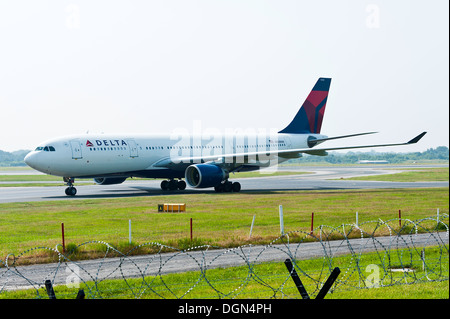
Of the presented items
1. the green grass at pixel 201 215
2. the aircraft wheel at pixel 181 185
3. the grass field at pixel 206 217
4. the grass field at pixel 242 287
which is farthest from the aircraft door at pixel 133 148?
the grass field at pixel 242 287

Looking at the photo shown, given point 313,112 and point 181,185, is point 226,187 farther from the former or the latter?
point 313,112

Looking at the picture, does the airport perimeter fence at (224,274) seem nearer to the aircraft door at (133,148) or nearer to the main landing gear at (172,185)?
the aircraft door at (133,148)

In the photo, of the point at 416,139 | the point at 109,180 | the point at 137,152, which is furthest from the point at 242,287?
the point at 109,180

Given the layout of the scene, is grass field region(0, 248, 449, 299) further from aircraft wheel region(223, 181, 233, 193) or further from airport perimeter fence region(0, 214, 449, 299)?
aircraft wheel region(223, 181, 233, 193)

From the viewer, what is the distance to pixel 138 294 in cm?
1578

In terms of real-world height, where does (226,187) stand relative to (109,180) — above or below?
below

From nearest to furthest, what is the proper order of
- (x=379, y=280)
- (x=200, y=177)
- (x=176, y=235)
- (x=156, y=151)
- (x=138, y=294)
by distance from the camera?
(x=138, y=294)
(x=379, y=280)
(x=176, y=235)
(x=200, y=177)
(x=156, y=151)

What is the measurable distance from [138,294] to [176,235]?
10.3 m

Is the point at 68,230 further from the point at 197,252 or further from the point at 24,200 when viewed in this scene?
the point at 24,200

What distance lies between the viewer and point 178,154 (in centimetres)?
5347

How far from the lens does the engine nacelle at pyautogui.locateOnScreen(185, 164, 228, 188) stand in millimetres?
47719

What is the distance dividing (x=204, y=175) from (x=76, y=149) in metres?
9.33

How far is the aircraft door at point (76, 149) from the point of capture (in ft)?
152
